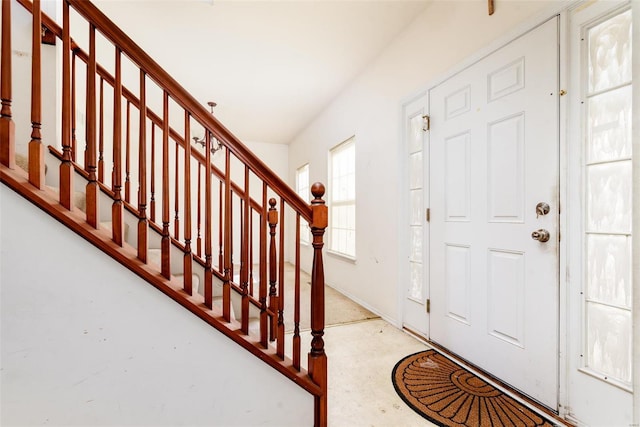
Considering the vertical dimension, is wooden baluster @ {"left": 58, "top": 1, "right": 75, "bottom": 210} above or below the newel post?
above

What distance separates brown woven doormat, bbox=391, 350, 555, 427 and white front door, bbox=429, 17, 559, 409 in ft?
0.43

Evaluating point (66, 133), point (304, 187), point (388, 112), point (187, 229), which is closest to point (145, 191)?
point (187, 229)

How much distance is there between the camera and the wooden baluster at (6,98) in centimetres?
101

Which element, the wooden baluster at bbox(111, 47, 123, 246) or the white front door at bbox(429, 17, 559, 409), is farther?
the white front door at bbox(429, 17, 559, 409)

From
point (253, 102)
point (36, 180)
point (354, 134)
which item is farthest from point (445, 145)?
point (253, 102)

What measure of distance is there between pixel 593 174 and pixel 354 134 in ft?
8.13

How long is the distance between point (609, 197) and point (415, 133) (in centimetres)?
143

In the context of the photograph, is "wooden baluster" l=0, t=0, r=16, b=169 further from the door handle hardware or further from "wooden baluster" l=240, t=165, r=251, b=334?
the door handle hardware

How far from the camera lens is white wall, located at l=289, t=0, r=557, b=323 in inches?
74.3

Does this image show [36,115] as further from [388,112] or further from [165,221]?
[388,112]

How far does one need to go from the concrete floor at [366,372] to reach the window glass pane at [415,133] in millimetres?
1646

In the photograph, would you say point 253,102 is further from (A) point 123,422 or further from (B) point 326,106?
(A) point 123,422

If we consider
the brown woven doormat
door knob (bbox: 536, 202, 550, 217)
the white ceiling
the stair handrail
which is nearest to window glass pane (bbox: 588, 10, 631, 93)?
door knob (bbox: 536, 202, 550, 217)

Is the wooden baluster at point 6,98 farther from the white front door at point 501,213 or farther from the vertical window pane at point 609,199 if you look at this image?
the vertical window pane at point 609,199
